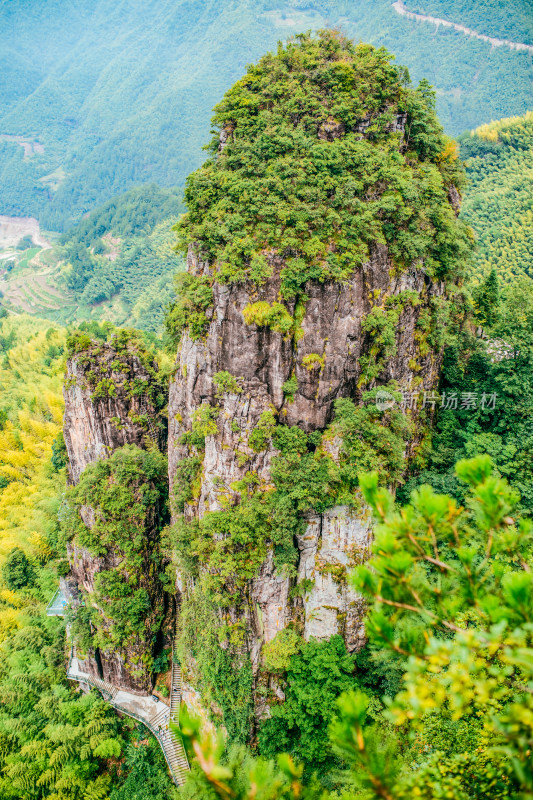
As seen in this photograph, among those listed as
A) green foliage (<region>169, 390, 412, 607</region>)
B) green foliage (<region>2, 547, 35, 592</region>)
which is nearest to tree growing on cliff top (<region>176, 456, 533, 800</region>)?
green foliage (<region>169, 390, 412, 607</region>)

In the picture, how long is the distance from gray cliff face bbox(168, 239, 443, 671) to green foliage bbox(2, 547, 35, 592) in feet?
74.1

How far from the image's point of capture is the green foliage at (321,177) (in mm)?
21516

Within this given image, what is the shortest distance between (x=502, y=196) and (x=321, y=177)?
137 feet

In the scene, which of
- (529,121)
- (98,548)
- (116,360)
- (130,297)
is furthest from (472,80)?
(98,548)

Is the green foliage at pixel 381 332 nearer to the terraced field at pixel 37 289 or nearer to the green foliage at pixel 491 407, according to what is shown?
the green foliage at pixel 491 407

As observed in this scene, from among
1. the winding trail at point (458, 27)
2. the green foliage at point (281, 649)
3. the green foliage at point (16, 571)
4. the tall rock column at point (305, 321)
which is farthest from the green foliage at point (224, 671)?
the winding trail at point (458, 27)

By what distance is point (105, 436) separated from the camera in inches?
1192

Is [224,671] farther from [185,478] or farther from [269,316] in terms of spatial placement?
[269,316]

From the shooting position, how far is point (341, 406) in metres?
22.4

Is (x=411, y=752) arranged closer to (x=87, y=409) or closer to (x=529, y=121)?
(x=87, y=409)

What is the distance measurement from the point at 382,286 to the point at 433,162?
8.78 m

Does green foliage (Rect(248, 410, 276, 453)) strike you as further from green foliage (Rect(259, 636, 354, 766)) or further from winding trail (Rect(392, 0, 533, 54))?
winding trail (Rect(392, 0, 533, 54))

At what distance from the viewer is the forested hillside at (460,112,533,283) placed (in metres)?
46.9

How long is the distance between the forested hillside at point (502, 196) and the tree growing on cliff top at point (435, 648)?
44082 mm
